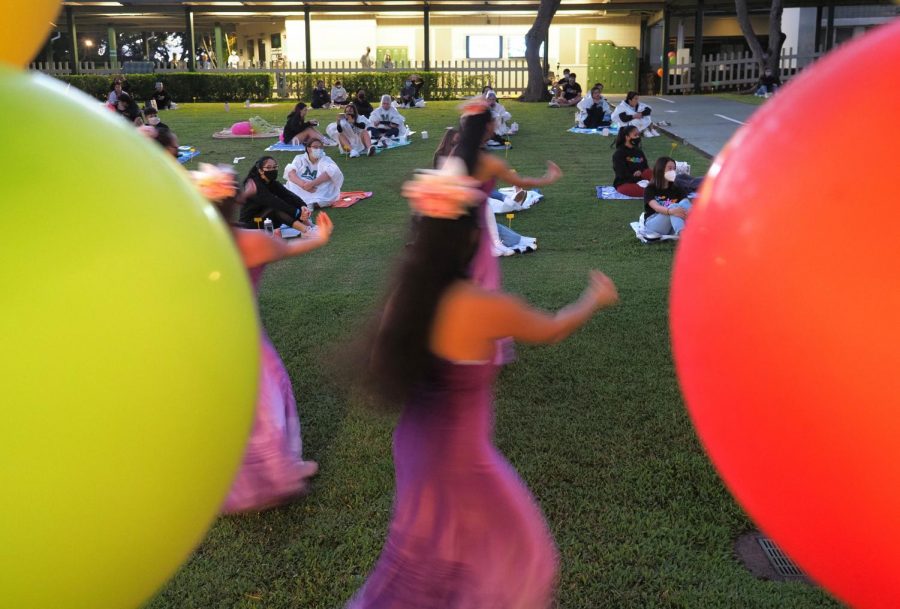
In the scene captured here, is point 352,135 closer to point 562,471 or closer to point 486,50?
point 562,471

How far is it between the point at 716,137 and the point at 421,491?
49.7 ft

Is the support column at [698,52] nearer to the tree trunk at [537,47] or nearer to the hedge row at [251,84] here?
the tree trunk at [537,47]

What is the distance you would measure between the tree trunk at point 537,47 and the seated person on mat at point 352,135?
10213 mm

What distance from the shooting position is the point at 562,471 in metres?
4.16

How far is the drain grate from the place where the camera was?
131 inches

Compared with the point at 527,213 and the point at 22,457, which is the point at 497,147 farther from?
the point at 22,457

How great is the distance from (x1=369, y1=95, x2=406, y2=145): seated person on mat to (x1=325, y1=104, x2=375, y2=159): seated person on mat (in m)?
0.80

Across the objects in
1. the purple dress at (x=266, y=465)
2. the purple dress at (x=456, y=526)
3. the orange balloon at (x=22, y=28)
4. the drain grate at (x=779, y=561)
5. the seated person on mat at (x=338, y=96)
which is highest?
the seated person on mat at (x=338, y=96)

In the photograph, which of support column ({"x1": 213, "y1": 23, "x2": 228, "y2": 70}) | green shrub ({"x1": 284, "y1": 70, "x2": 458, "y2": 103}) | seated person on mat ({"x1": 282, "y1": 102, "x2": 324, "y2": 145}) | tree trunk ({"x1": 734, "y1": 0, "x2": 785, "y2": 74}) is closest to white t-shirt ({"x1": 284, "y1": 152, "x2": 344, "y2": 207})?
seated person on mat ({"x1": 282, "y1": 102, "x2": 324, "y2": 145})

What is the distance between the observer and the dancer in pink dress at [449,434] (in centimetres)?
245

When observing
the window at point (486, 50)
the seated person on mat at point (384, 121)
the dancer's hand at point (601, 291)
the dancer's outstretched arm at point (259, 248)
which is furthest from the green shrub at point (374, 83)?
the dancer's hand at point (601, 291)

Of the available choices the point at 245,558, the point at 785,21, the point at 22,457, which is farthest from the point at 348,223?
the point at 785,21

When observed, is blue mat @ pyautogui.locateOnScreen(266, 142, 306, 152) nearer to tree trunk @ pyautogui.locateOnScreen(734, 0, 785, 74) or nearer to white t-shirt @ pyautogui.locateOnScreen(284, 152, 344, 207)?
white t-shirt @ pyautogui.locateOnScreen(284, 152, 344, 207)

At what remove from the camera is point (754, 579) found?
128 inches
